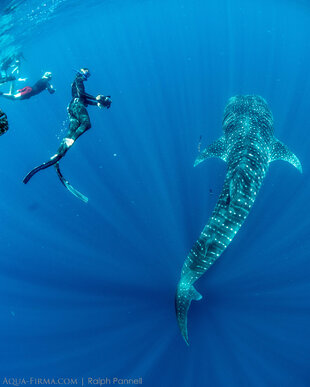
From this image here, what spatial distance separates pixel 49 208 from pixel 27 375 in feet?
20.9

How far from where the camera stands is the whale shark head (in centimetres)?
734

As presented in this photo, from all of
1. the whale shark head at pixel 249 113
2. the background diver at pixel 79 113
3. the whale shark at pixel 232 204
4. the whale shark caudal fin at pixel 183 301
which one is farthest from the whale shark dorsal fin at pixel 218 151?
the whale shark caudal fin at pixel 183 301

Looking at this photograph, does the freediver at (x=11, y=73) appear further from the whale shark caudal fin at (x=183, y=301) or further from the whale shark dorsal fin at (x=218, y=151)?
the whale shark caudal fin at (x=183, y=301)

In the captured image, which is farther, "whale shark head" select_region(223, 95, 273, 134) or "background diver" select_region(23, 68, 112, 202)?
"whale shark head" select_region(223, 95, 273, 134)

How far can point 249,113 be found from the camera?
25.1ft

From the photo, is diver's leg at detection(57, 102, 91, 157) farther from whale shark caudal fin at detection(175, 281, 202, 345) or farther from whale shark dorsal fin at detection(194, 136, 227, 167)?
whale shark caudal fin at detection(175, 281, 202, 345)

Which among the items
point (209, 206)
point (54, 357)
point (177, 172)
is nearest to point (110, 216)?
point (177, 172)

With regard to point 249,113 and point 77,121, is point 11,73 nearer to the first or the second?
point 77,121

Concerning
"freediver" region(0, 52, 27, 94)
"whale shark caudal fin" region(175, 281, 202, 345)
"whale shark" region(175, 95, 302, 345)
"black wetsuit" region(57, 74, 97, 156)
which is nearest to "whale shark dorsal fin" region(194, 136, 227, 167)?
"whale shark" region(175, 95, 302, 345)

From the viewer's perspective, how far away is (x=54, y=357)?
8.66m

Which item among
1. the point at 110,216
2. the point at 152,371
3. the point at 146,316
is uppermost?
the point at 110,216

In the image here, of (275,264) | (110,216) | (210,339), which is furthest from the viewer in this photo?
(110,216)

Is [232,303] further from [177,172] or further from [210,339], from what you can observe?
[177,172]

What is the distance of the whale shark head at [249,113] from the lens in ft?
24.1
